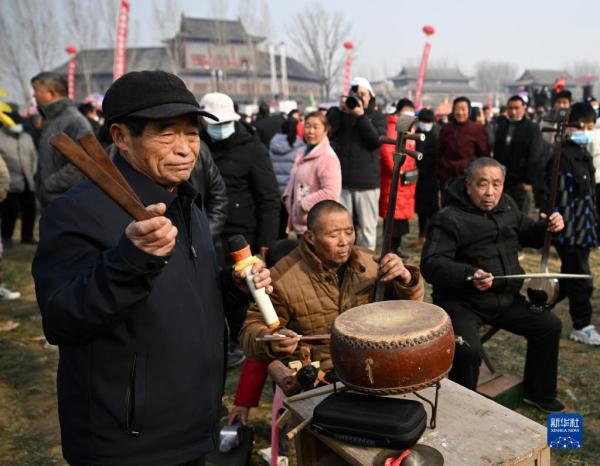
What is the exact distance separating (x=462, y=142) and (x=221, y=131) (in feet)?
12.5

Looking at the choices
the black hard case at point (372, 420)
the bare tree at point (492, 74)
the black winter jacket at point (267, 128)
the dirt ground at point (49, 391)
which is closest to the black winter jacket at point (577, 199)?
the dirt ground at point (49, 391)

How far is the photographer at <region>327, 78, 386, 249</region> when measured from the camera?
5.82 meters

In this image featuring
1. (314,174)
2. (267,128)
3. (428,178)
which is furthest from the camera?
(267,128)

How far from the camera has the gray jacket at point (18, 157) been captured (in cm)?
791

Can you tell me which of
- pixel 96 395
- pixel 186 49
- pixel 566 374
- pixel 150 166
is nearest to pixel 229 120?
pixel 150 166

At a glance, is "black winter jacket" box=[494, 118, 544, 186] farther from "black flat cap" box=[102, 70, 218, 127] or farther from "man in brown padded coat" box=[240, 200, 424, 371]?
"black flat cap" box=[102, 70, 218, 127]

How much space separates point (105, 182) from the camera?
1.32 metres

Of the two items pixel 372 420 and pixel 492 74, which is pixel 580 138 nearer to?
pixel 372 420

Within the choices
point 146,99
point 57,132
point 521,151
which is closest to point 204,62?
point 521,151

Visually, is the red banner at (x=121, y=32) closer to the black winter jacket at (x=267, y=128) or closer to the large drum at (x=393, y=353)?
the black winter jacket at (x=267, y=128)

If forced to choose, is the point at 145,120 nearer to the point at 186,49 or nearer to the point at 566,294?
the point at 566,294

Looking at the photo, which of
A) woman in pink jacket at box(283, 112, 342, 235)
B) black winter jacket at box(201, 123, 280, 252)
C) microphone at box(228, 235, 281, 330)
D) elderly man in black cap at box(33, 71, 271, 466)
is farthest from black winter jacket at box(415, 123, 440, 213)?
elderly man in black cap at box(33, 71, 271, 466)

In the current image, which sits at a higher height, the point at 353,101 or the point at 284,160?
the point at 353,101

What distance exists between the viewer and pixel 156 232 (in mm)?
1304
